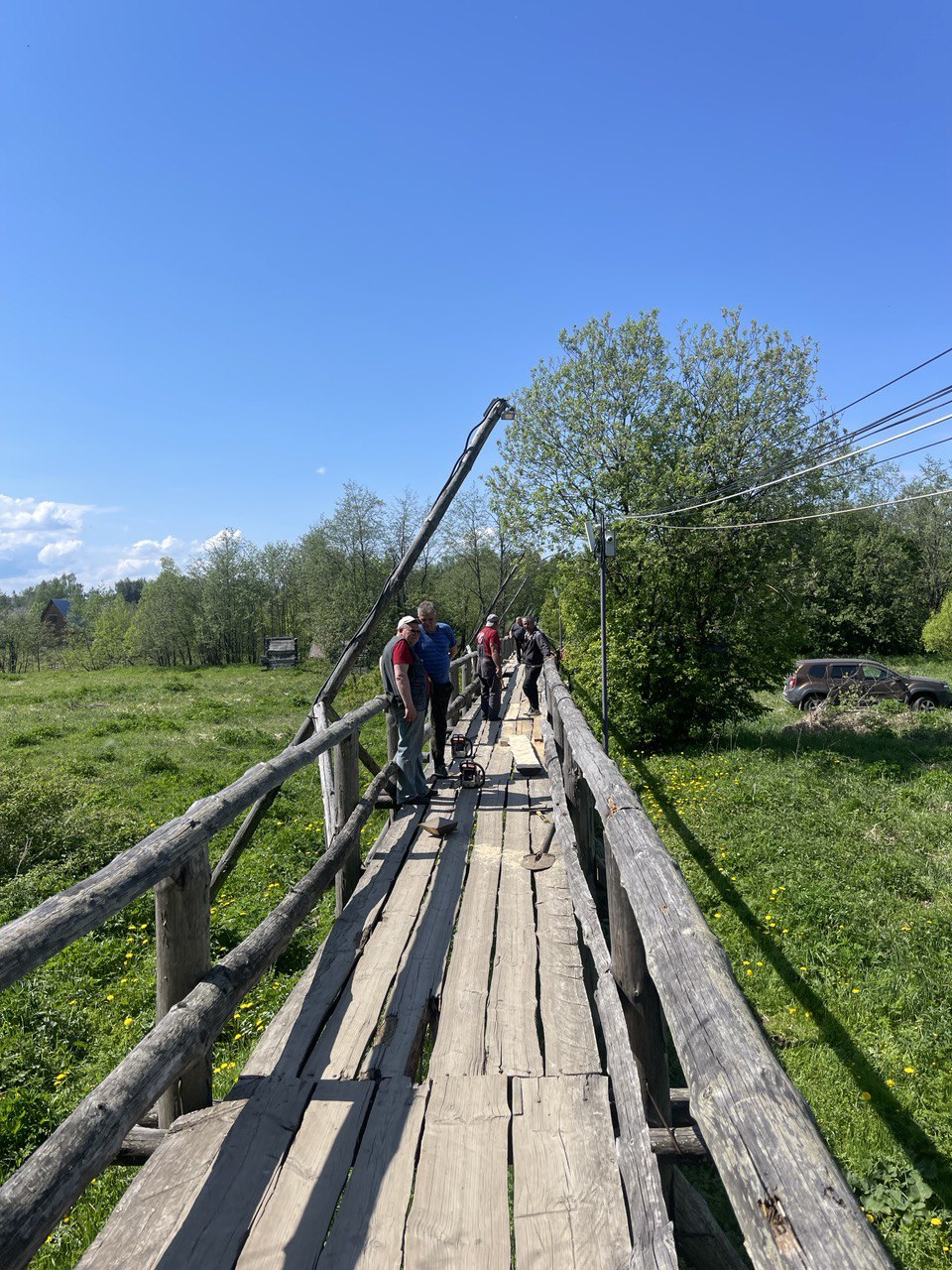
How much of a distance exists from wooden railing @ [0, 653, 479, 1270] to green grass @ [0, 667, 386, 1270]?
5.42 ft

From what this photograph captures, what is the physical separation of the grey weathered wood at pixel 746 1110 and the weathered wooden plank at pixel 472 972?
1185 millimetres

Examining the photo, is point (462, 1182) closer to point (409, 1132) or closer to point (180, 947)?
point (409, 1132)

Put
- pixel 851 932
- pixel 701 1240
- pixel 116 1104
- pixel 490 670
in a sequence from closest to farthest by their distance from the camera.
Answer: pixel 116 1104
pixel 701 1240
pixel 851 932
pixel 490 670

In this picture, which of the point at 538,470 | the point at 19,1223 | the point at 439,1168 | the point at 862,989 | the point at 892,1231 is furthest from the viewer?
the point at 538,470

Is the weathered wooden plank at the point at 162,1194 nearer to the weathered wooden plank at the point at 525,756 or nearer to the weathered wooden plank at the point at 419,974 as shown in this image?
the weathered wooden plank at the point at 419,974

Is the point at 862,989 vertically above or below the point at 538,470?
below

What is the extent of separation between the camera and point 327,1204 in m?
2.32

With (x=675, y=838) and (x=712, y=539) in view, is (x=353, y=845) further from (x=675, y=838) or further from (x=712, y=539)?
(x=712, y=539)

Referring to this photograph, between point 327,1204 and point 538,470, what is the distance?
16.9 m

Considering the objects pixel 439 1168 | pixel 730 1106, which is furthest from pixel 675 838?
pixel 730 1106

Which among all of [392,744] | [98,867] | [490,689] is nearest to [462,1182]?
[392,744]

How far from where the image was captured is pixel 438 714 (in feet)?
26.0

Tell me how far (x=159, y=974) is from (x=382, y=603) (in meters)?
5.63

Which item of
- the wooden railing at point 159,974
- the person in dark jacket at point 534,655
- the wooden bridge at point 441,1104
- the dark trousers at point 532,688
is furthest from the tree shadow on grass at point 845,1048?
the dark trousers at point 532,688
